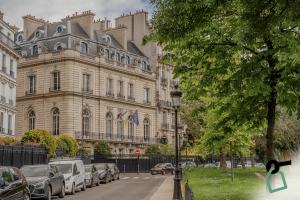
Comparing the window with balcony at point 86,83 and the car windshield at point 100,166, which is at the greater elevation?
the window with balcony at point 86,83

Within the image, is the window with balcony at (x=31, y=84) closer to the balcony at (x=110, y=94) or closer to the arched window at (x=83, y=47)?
the arched window at (x=83, y=47)

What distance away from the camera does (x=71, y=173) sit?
3084cm

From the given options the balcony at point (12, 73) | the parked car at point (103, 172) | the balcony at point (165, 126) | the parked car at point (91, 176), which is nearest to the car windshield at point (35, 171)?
the parked car at point (91, 176)

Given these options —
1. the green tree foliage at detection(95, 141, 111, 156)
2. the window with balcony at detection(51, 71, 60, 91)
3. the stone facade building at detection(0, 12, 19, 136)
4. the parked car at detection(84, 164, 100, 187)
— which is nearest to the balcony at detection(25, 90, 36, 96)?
the window with balcony at detection(51, 71, 60, 91)

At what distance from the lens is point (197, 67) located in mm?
11422

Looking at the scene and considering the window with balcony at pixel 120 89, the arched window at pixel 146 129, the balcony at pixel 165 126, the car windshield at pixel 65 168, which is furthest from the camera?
the balcony at pixel 165 126

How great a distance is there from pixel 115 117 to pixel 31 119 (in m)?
13.5

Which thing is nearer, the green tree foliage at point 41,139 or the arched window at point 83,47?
the green tree foliage at point 41,139

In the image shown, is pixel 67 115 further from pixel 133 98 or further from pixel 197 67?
pixel 197 67

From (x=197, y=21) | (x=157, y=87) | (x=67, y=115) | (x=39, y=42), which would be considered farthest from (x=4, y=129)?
(x=197, y=21)

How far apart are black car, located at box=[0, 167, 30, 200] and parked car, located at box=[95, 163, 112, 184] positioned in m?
24.7

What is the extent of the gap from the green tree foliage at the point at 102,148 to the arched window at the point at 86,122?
8.63ft

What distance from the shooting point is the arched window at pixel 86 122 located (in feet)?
258

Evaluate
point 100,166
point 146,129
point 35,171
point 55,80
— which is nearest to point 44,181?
point 35,171
